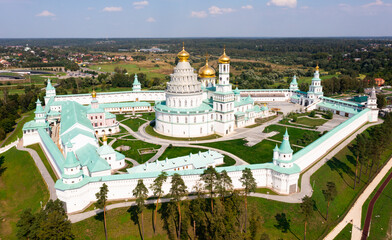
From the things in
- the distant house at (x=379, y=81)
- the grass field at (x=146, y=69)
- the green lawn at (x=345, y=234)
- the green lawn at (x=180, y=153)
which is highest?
the grass field at (x=146, y=69)

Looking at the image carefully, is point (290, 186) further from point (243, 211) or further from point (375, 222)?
point (375, 222)

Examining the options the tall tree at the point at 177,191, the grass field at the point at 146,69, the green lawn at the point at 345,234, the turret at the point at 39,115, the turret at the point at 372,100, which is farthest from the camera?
the grass field at the point at 146,69

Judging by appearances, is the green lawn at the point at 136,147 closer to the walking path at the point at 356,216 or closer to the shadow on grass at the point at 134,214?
the shadow on grass at the point at 134,214

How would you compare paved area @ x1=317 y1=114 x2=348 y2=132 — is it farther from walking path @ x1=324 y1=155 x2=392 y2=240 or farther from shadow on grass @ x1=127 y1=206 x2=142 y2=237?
shadow on grass @ x1=127 y1=206 x2=142 y2=237

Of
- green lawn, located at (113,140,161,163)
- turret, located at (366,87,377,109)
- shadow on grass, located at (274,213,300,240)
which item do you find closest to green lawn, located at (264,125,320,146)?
turret, located at (366,87,377,109)

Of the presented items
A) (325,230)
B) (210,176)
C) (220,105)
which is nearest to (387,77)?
(220,105)

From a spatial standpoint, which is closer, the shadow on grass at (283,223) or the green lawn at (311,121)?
the shadow on grass at (283,223)

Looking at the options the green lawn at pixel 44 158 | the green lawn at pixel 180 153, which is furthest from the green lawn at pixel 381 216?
the green lawn at pixel 44 158
